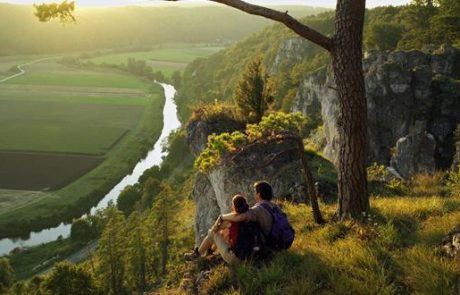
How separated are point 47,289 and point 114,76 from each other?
163431mm

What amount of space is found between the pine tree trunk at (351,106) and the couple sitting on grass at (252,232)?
1.86 meters

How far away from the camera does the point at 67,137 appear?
108812mm

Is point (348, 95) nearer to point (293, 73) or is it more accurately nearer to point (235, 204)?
point (235, 204)

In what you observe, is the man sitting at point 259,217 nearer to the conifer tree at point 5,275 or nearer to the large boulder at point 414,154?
the large boulder at point 414,154

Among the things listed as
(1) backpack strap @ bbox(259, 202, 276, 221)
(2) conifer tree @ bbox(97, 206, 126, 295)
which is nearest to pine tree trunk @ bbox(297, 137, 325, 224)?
(1) backpack strap @ bbox(259, 202, 276, 221)

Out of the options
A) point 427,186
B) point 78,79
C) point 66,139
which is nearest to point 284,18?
point 427,186

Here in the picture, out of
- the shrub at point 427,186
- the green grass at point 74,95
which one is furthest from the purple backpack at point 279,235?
the green grass at point 74,95

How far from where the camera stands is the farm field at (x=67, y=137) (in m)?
73.1

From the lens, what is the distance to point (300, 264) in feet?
26.1

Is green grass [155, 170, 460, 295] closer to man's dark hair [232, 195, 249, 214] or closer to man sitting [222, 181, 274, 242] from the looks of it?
man sitting [222, 181, 274, 242]

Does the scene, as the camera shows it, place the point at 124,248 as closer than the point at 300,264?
No

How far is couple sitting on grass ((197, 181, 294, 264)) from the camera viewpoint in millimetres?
8398

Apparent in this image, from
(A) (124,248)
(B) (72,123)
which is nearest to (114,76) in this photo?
(B) (72,123)

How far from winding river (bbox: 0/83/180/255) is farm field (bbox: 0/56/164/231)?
1.47 meters
